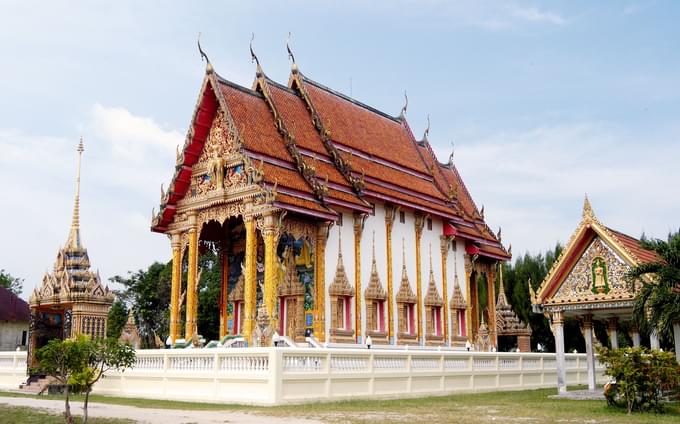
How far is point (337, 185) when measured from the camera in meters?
20.6

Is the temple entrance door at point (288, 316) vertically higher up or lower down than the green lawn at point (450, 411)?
higher up

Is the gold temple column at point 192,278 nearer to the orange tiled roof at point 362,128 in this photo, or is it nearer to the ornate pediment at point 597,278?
the orange tiled roof at point 362,128

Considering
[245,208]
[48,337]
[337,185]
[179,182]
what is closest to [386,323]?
[337,185]

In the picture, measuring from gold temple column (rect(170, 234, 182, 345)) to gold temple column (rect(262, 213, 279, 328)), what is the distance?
387 cm

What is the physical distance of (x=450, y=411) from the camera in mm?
11703

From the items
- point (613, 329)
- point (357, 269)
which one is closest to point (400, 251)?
point (357, 269)

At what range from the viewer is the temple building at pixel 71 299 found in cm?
1886

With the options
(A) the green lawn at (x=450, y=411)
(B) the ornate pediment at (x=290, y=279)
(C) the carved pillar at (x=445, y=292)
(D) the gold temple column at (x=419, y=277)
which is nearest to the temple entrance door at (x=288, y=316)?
(B) the ornate pediment at (x=290, y=279)

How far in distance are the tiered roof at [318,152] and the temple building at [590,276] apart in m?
6.79

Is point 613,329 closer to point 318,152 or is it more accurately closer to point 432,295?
point 432,295

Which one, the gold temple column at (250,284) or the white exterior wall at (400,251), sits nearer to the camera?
the gold temple column at (250,284)

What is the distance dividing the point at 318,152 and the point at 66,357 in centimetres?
1240

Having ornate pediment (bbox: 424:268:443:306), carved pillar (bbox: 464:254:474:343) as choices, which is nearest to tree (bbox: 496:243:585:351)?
carved pillar (bbox: 464:254:474:343)

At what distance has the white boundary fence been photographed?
13.1 metres
